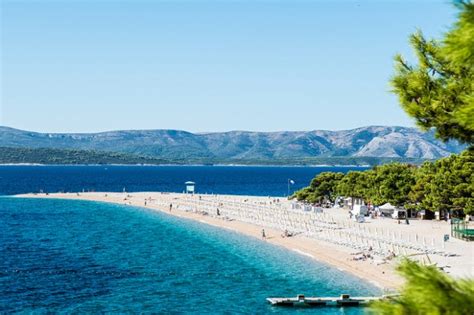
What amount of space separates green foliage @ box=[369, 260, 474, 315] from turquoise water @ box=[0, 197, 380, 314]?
24.0 metres

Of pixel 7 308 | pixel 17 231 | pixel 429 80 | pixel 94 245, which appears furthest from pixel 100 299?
pixel 17 231

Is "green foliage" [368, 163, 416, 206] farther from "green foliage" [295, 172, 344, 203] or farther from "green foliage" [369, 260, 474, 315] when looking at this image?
"green foliage" [369, 260, 474, 315]

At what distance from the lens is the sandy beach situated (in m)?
35.6

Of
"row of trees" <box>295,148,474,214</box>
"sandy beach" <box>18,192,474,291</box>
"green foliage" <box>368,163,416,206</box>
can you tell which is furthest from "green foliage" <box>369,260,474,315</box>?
"green foliage" <box>368,163,416,206</box>

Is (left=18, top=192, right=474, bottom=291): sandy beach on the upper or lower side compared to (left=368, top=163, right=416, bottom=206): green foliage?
lower

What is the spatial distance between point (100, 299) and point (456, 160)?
37834 millimetres

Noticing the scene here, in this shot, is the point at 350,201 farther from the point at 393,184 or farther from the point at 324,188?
the point at 393,184

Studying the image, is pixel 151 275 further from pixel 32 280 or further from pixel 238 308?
pixel 238 308

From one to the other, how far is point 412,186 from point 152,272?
117ft

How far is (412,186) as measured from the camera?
63000mm

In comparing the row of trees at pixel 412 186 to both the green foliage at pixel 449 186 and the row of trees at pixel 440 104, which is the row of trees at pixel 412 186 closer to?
the green foliage at pixel 449 186

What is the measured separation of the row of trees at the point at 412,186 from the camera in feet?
176

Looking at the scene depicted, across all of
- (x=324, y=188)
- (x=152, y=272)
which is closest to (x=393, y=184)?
(x=324, y=188)

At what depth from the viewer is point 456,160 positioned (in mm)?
54844
